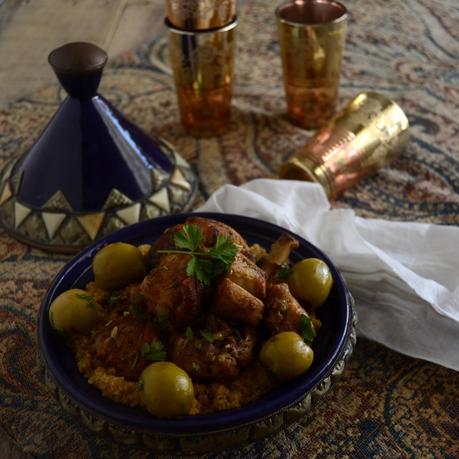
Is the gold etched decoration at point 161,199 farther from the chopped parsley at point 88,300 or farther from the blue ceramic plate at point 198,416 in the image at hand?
the chopped parsley at point 88,300

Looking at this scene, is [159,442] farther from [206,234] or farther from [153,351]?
[206,234]

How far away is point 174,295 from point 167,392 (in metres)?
0.10

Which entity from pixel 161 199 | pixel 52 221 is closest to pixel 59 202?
pixel 52 221

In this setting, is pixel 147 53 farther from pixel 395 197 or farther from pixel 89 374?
pixel 89 374

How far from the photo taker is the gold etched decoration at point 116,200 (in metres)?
1.01

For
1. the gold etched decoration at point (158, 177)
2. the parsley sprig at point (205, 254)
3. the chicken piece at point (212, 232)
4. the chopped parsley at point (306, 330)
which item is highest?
the parsley sprig at point (205, 254)

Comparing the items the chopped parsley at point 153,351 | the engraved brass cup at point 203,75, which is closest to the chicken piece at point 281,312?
the chopped parsley at point 153,351

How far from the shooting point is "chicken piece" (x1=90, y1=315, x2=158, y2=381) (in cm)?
66

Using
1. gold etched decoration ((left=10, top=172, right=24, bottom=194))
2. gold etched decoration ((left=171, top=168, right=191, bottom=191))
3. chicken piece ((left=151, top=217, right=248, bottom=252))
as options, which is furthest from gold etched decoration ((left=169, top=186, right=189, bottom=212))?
chicken piece ((left=151, top=217, right=248, bottom=252))

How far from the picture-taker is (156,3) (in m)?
1.89

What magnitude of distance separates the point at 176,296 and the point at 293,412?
149mm

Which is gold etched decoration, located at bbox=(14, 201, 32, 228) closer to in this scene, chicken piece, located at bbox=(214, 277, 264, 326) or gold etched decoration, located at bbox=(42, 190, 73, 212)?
gold etched decoration, located at bbox=(42, 190, 73, 212)

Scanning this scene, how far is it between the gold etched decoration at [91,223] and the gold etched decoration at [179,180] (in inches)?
5.6

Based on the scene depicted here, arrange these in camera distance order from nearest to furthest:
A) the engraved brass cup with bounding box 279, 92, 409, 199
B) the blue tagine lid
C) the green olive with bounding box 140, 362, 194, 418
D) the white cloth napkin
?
the green olive with bounding box 140, 362, 194, 418 → the white cloth napkin → the blue tagine lid → the engraved brass cup with bounding box 279, 92, 409, 199
